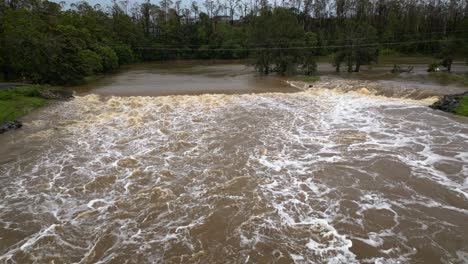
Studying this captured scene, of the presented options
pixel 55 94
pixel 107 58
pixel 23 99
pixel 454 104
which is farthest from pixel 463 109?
pixel 107 58

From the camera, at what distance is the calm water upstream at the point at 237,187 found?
25.6ft

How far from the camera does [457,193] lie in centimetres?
1005

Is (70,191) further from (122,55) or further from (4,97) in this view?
(122,55)

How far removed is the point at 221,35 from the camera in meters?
59.0

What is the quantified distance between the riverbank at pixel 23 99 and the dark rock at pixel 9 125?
0.37m

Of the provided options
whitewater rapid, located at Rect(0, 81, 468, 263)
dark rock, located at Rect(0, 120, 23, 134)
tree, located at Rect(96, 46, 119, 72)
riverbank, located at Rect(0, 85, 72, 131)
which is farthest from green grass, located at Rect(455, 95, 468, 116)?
tree, located at Rect(96, 46, 119, 72)

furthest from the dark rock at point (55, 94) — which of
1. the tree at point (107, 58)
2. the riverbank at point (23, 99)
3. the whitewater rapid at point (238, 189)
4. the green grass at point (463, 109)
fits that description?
the green grass at point (463, 109)

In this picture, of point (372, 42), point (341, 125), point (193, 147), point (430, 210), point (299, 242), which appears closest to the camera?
point (299, 242)

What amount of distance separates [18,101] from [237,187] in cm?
1847

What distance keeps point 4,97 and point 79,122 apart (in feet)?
26.1

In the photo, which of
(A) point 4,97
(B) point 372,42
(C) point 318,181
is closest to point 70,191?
(C) point 318,181

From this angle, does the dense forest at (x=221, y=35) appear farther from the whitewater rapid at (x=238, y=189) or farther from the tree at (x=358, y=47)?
the whitewater rapid at (x=238, y=189)

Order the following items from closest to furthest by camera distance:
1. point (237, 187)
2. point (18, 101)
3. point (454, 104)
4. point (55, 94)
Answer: point (237, 187) → point (454, 104) → point (18, 101) → point (55, 94)

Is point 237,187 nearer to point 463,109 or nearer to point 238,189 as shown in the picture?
point 238,189
